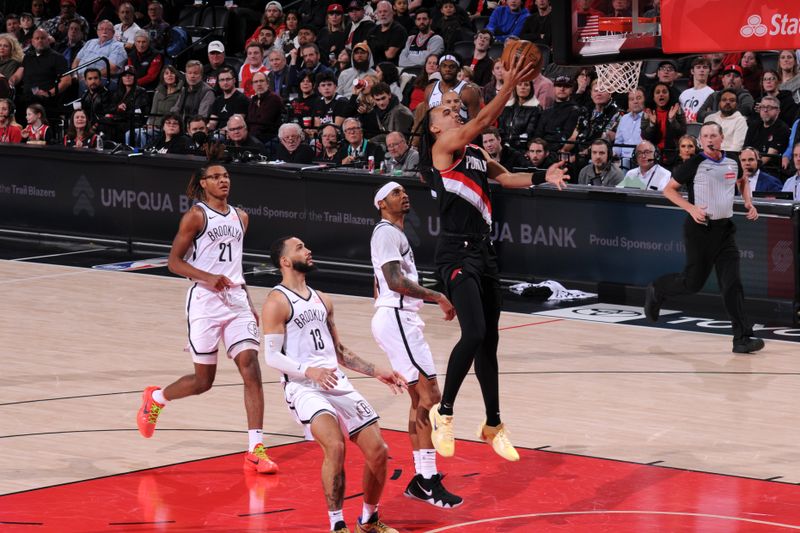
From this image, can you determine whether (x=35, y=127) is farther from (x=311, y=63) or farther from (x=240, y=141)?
(x=311, y=63)

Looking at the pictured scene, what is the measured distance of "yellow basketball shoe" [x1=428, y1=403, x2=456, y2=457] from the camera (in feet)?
29.5

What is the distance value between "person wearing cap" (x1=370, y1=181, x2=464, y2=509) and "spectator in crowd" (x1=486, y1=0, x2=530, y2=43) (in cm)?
1285

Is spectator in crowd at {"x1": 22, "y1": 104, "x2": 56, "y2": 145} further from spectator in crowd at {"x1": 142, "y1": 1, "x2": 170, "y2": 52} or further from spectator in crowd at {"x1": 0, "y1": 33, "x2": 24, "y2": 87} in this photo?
spectator in crowd at {"x1": 142, "y1": 1, "x2": 170, "y2": 52}

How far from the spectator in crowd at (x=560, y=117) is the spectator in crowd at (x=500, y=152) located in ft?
3.03

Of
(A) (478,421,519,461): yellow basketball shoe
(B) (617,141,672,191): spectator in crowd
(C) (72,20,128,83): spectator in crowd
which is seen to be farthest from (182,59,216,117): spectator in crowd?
(A) (478,421,519,461): yellow basketball shoe

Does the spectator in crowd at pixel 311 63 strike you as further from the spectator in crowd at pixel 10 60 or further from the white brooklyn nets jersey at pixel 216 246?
the white brooklyn nets jersey at pixel 216 246

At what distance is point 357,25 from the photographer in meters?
23.2

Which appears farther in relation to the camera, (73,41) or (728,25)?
(73,41)

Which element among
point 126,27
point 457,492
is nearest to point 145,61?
point 126,27

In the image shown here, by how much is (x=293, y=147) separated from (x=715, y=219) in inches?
268

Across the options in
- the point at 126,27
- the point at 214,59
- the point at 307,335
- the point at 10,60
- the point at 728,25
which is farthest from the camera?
the point at 126,27

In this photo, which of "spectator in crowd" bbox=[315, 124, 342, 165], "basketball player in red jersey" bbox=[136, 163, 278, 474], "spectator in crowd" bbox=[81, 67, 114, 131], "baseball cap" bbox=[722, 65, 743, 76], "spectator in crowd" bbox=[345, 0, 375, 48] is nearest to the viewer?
"basketball player in red jersey" bbox=[136, 163, 278, 474]

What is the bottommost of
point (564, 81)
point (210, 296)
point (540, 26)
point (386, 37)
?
point (210, 296)

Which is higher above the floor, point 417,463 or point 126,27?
point 126,27
